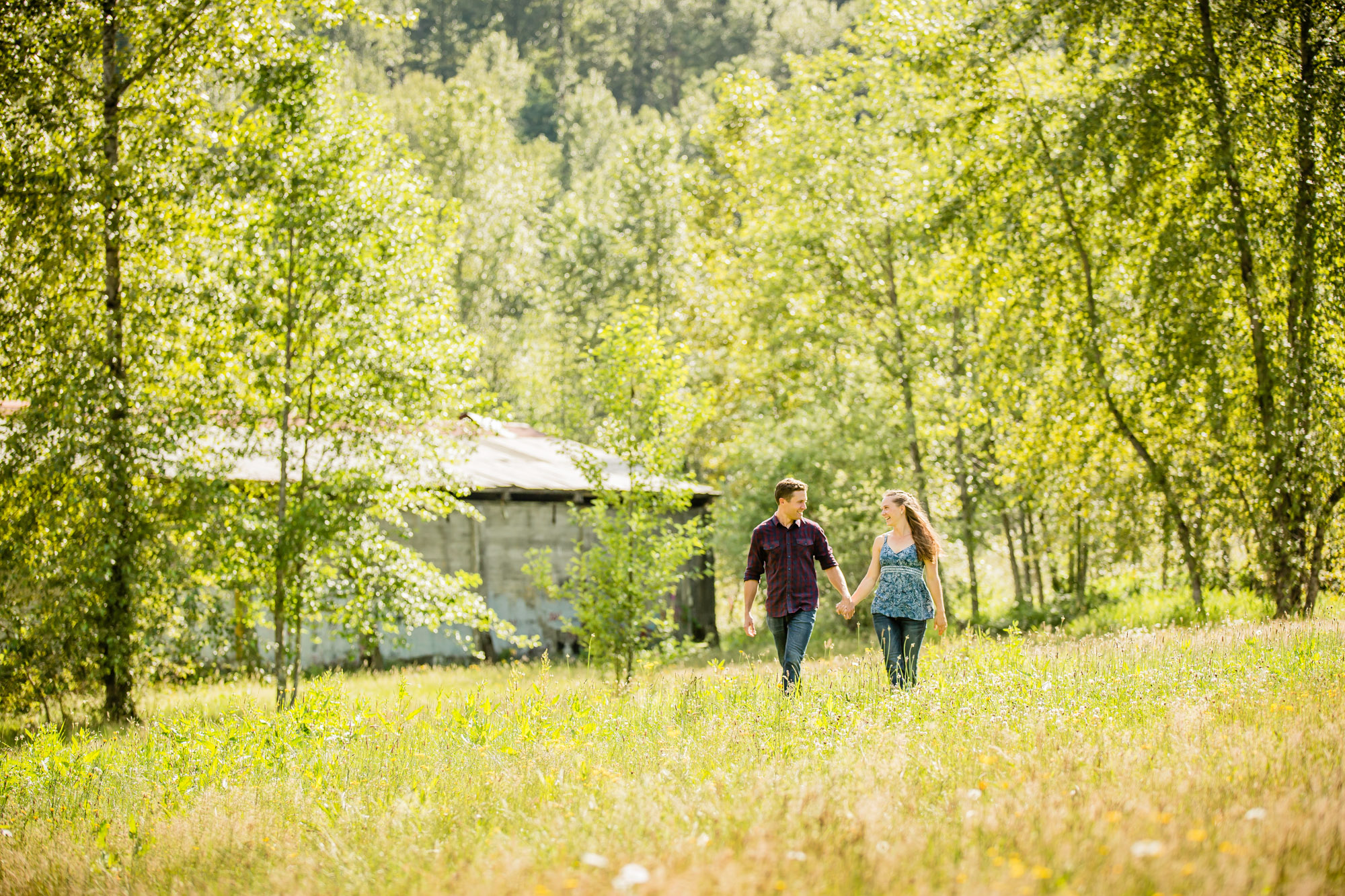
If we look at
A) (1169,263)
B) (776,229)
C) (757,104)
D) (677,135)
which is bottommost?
(1169,263)

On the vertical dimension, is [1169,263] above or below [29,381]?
Result: above

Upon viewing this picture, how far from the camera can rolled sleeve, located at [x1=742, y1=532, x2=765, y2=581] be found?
7496 mm

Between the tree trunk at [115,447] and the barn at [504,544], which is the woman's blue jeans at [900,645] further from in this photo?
the barn at [504,544]

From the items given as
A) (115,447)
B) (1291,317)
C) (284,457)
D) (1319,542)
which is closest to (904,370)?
(1291,317)

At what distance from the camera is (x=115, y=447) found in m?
10.9

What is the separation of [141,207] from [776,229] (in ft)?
44.0

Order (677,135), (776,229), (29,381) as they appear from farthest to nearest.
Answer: (677,135), (776,229), (29,381)

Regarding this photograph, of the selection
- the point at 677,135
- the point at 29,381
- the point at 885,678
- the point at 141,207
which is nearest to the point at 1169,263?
the point at 885,678

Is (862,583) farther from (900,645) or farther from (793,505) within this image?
(793,505)

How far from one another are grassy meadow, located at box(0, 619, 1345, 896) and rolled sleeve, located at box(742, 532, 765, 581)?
2.91 ft

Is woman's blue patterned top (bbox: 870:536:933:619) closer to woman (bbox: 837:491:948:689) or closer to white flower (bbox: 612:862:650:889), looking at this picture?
woman (bbox: 837:491:948:689)

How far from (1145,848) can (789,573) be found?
424 cm

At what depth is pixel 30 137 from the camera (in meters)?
11.1

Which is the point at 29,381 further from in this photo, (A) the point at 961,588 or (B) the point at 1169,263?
(A) the point at 961,588
